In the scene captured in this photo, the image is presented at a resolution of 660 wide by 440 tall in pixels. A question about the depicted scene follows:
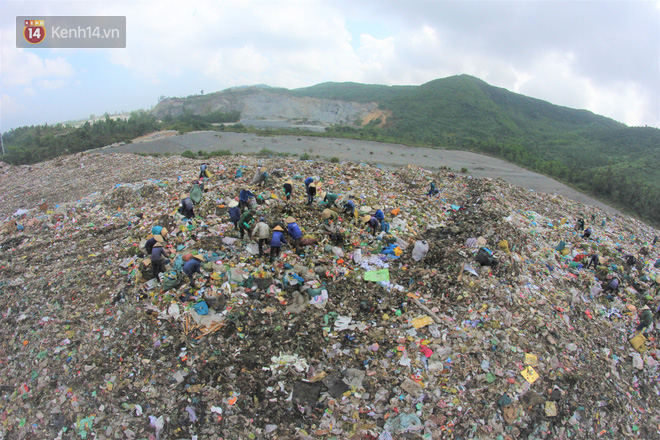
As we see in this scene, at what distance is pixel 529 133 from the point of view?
2432 inches

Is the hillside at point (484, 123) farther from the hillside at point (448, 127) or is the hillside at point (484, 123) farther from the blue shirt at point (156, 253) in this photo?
the blue shirt at point (156, 253)

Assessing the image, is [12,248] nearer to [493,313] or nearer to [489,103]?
[493,313]

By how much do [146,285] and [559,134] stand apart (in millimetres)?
75825

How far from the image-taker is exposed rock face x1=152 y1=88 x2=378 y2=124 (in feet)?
229

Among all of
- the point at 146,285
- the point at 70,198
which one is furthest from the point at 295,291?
the point at 70,198

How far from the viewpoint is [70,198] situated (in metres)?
12.1

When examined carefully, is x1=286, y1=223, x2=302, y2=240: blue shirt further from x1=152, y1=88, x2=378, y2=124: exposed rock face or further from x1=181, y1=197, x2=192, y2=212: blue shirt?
x1=152, y1=88, x2=378, y2=124: exposed rock face

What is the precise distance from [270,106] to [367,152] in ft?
176

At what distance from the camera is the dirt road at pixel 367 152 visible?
2252cm

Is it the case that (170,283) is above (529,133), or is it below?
below

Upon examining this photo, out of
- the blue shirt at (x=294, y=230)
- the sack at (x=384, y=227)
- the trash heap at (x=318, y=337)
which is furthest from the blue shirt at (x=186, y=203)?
the sack at (x=384, y=227)

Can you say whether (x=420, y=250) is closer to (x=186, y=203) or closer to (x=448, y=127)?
(x=186, y=203)

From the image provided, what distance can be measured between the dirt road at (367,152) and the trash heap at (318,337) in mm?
15819

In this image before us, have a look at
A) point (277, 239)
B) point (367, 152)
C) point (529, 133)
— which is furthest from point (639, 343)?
point (529, 133)
